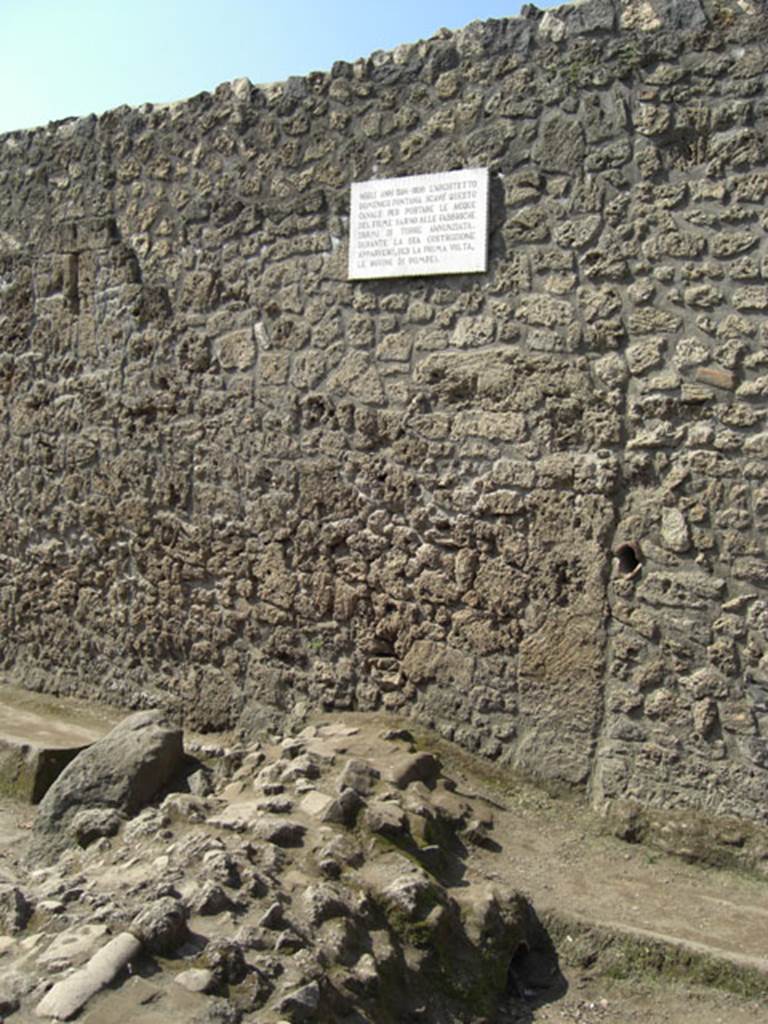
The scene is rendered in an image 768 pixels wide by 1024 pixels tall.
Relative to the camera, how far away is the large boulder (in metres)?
5.16

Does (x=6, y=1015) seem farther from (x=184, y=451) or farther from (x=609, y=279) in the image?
(x=184, y=451)

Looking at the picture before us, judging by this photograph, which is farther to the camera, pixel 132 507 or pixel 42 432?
pixel 42 432

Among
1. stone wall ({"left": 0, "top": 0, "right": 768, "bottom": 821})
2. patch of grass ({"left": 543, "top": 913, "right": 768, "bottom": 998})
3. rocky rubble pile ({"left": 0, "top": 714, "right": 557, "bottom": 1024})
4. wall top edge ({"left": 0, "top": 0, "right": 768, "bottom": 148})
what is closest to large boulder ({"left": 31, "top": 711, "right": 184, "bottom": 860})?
rocky rubble pile ({"left": 0, "top": 714, "right": 557, "bottom": 1024})

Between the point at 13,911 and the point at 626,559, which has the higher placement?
the point at 626,559

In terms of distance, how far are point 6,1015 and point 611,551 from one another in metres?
2.88

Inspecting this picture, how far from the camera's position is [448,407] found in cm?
548

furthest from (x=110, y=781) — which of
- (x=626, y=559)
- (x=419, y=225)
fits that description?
(x=419, y=225)

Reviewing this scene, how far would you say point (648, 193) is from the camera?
4.91 m

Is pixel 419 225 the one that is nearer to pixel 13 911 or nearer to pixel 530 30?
pixel 530 30

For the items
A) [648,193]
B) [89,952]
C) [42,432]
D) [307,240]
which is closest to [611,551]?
[648,193]

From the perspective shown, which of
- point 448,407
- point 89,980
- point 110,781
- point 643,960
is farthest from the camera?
point 448,407

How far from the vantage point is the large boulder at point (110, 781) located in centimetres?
516

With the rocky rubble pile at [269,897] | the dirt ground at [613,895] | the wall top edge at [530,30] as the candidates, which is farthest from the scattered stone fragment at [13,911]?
the wall top edge at [530,30]

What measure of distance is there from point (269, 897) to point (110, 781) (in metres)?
1.71
